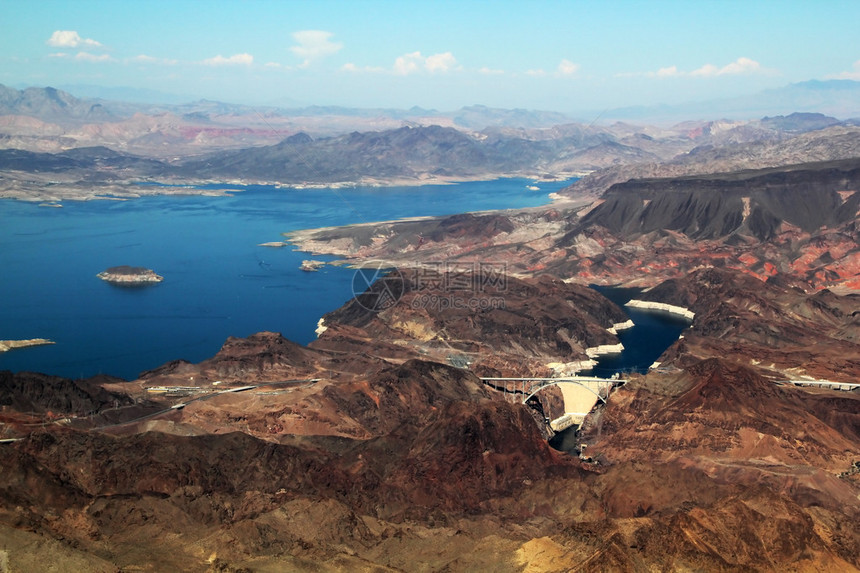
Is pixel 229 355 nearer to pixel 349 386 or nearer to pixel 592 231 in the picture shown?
pixel 349 386

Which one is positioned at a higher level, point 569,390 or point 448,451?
point 448,451

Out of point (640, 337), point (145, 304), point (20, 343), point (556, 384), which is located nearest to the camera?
point (556, 384)

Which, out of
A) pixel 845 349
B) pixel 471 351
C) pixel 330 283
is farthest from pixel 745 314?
pixel 330 283

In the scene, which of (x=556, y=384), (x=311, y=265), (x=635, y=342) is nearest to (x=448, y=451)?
(x=556, y=384)

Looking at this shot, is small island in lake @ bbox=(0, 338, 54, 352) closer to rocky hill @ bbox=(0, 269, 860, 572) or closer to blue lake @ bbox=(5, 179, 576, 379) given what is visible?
blue lake @ bbox=(5, 179, 576, 379)

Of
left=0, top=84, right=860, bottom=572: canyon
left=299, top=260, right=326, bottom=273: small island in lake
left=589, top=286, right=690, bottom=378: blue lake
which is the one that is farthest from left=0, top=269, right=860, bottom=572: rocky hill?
left=299, top=260, right=326, bottom=273: small island in lake

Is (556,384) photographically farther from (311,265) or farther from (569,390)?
(311,265)

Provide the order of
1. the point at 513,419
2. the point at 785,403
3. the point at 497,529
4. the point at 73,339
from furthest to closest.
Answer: the point at 73,339
the point at 785,403
the point at 513,419
the point at 497,529

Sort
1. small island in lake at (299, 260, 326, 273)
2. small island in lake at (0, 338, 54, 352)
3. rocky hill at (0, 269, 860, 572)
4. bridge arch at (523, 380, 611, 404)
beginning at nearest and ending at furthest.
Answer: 1. rocky hill at (0, 269, 860, 572)
2. bridge arch at (523, 380, 611, 404)
3. small island in lake at (0, 338, 54, 352)
4. small island in lake at (299, 260, 326, 273)
